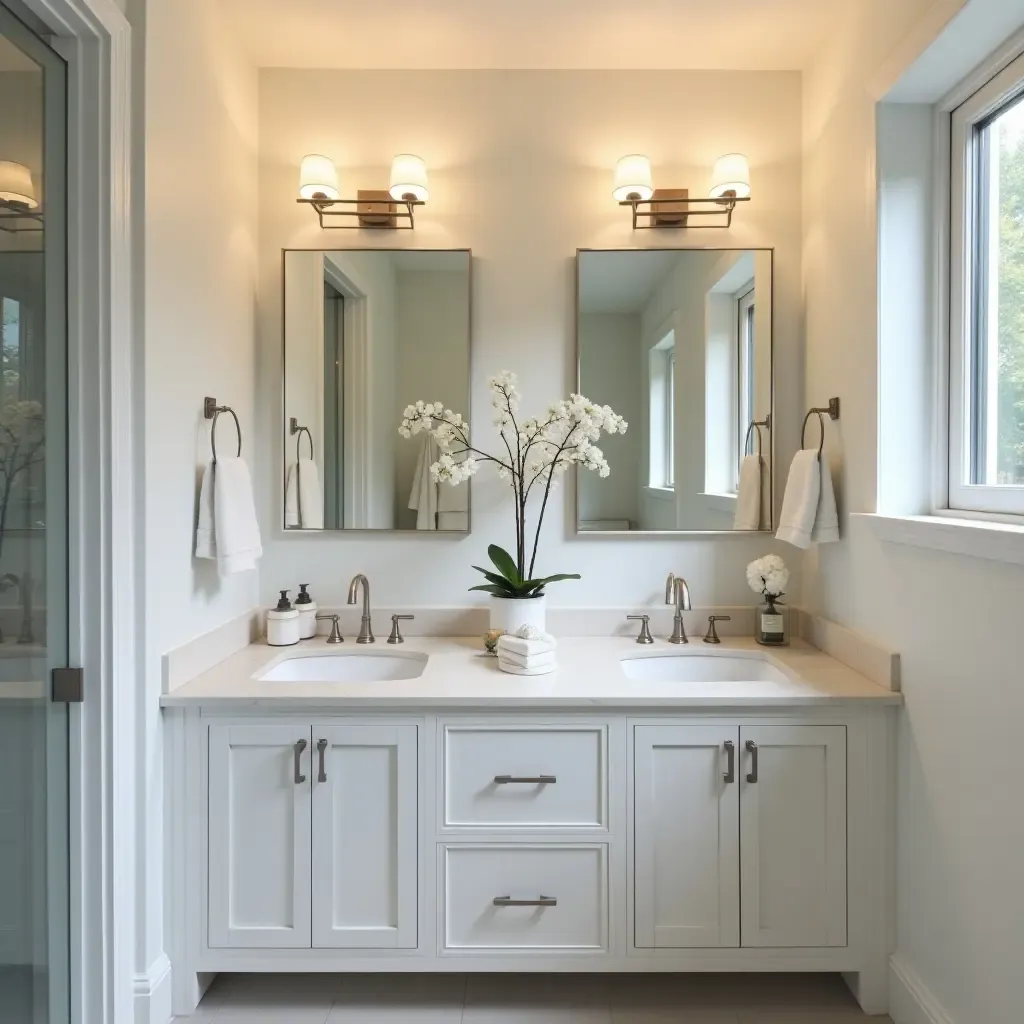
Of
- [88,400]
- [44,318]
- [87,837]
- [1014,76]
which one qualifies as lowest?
[87,837]

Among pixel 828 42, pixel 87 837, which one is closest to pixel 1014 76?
pixel 828 42

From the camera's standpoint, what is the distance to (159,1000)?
5.31 ft

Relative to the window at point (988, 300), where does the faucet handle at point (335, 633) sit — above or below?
below

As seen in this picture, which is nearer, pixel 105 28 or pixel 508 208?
pixel 105 28

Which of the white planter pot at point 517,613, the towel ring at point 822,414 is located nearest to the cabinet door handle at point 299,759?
the white planter pot at point 517,613

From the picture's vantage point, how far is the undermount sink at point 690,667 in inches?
83.1

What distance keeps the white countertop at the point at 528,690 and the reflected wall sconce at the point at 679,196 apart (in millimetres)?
1375

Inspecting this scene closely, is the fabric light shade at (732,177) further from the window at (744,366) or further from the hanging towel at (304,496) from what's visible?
the hanging towel at (304,496)

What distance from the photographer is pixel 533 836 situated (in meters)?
1.71

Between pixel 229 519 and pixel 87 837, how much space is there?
758mm

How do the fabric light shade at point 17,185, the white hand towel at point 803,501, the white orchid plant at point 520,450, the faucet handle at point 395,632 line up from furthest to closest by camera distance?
1. the faucet handle at point 395,632
2. the white orchid plant at point 520,450
3. the white hand towel at point 803,501
4. the fabric light shade at point 17,185

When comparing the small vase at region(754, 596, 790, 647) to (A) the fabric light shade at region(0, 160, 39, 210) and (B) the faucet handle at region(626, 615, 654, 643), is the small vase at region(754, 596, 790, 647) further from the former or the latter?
(A) the fabric light shade at region(0, 160, 39, 210)

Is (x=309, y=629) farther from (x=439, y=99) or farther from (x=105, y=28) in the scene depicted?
(x=439, y=99)

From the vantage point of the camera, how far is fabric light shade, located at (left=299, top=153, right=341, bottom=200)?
2.18 m
